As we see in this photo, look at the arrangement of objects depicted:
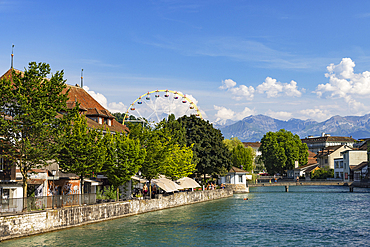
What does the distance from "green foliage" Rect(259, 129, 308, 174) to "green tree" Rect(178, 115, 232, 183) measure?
6888 centimetres

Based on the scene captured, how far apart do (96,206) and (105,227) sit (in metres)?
3.55

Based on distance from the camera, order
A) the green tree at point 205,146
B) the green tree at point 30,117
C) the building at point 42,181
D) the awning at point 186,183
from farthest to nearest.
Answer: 1. the green tree at point 205,146
2. the awning at point 186,183
3. the building at point 42,181
4. the green tree at point 30,117

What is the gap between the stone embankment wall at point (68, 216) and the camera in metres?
30.2

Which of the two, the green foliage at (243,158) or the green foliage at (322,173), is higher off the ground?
the green foliage at (243,158)

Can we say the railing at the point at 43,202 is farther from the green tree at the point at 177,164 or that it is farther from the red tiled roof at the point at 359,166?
the red tiled roof at the point at 359,166

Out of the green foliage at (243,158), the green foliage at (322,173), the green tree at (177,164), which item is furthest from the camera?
the green foliage at (322,173)

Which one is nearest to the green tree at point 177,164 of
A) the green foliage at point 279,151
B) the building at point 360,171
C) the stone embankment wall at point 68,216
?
the stone embankment wall at point 68,216

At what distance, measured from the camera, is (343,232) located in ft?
120

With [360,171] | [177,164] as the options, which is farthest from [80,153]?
[360,171]

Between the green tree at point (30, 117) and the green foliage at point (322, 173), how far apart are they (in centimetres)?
12297

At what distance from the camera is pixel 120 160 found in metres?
47.4

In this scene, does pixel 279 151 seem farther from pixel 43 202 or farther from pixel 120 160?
pixel 43 202

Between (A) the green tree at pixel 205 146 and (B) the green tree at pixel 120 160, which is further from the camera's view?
(A) the green tree at pixel 205 146

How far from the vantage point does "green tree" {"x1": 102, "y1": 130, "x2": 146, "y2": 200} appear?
153 ft
